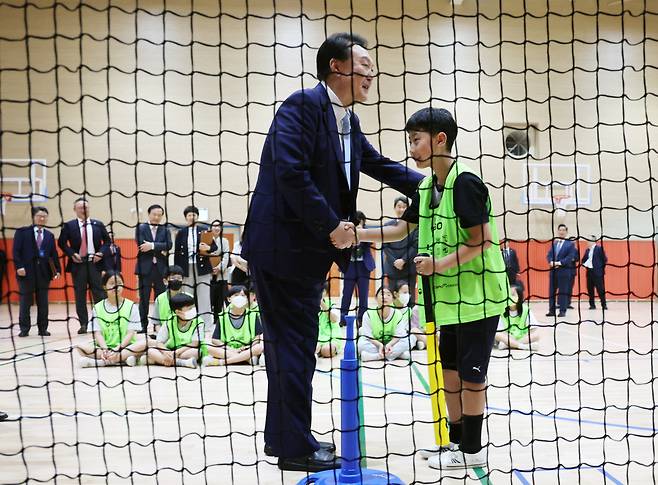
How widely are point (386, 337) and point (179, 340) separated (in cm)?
174

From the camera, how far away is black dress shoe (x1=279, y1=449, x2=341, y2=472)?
2076 mm

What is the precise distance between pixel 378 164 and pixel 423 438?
1238mm

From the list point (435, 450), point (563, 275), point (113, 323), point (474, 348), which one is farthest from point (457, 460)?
point (563, 275)

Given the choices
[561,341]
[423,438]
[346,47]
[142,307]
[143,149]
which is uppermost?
[346,47]

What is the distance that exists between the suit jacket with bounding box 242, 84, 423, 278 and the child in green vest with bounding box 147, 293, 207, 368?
258 centimetres

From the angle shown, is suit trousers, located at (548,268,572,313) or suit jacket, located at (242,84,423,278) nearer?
suit jacket, located at (242,84,423,278)

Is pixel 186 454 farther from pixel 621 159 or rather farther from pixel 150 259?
pixel 621 159

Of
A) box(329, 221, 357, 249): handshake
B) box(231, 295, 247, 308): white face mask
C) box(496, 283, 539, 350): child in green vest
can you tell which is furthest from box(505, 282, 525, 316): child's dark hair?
box(329, 221, 357, 249): handshake

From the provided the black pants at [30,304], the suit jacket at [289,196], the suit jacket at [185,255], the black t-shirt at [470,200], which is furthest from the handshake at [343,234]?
the black pants at [30,304]

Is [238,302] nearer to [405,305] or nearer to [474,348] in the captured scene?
[405,305]

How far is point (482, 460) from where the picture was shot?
2188 mm

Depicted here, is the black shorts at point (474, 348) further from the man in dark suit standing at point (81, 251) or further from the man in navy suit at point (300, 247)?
the man in dark suit standing at point (81, 251)

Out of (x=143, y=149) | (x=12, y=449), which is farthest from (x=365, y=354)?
(x=143, y=149)

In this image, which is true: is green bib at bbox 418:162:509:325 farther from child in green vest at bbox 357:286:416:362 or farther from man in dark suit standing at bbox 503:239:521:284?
child in green vest at bbox 357:286:416:362
